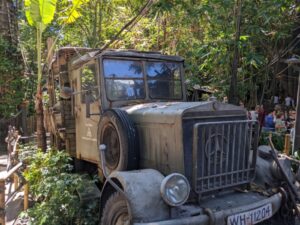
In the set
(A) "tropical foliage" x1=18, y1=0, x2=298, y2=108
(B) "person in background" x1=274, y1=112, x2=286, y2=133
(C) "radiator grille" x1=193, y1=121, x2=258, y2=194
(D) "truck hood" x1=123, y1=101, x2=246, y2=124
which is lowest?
(B) "person in background" x1=274, y1=112, x2=286, y2=133

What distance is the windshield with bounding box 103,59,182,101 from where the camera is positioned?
→ 4898mm

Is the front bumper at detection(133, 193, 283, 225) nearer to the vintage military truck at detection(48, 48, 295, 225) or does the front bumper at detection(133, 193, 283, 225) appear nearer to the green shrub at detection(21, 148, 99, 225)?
the vintage military truck at detection(48, 48, 295, 225)

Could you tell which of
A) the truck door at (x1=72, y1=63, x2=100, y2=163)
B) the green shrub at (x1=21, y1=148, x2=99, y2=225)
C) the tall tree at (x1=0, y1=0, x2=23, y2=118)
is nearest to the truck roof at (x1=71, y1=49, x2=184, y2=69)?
the truck door at (x1=72, y1=63, x2=100, y2=163)

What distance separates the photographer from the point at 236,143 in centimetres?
396

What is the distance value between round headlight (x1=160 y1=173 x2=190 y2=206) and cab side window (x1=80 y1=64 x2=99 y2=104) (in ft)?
7.18

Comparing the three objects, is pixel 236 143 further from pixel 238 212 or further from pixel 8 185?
pixel 8 185

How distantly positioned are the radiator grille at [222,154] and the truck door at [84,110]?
190 cm

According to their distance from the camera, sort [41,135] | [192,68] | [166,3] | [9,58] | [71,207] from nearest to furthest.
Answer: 1. [71,207]
2. [166,3]
3. [41,135]
4. [192,68]
5. [9,58]

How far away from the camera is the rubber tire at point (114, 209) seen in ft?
11.4

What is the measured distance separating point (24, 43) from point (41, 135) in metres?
7.84

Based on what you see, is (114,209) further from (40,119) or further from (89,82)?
(40,119)

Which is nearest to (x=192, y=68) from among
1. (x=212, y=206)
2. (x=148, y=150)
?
(x=148, y=150)

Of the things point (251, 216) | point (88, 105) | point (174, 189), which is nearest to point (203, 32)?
point (88, 105)

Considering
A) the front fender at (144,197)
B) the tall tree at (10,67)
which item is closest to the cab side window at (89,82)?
the front fender at (144,197)
